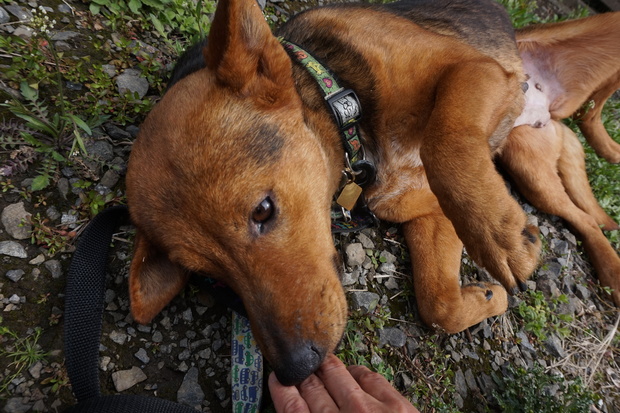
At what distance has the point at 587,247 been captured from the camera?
402cm

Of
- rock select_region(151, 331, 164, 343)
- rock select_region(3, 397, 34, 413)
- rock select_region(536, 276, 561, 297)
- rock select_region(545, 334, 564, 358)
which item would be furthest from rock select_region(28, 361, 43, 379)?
rock select_region(536, 276, 561, 297)

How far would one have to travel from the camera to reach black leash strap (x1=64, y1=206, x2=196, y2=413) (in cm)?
179

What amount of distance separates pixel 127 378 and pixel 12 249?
107 centimetres

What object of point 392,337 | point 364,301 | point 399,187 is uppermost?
point 399,187

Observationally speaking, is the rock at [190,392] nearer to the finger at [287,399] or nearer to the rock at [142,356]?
the rock at [142,356]

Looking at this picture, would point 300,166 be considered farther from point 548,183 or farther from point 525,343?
point 548,183

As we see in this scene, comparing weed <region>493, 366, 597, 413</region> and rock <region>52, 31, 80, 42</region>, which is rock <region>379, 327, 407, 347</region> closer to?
weed <region>493, 366, 597, 413</region>

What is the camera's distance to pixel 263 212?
6.63 ft

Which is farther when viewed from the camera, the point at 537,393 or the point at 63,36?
the point at 63,36

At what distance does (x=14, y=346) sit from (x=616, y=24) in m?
5.58

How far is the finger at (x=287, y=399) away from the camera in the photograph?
198cm

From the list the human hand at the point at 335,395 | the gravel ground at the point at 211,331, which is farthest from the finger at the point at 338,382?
the gravel ground at the point at 211,331

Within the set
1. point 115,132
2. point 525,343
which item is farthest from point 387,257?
point 115,132

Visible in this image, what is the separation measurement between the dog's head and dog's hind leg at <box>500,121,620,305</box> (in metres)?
2.80
